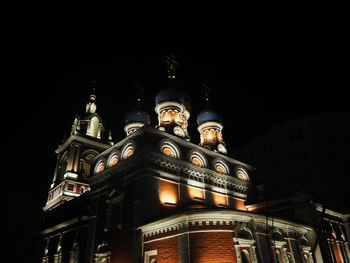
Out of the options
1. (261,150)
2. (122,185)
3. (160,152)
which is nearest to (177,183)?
(160,152)

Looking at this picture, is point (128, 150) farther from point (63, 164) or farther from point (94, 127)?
point (94, 127)

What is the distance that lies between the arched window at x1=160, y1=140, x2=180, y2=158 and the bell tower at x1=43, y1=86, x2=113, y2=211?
14.9 metres

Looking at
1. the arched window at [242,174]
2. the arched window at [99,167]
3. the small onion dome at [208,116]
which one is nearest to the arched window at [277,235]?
the arched window at [242,174]

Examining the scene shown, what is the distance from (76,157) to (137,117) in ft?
31.9

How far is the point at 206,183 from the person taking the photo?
22.4 meters

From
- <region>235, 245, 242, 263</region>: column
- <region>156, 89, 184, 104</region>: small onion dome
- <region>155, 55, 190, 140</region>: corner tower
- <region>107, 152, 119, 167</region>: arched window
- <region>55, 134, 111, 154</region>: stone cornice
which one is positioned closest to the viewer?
<region>235, 245, 242, 263</region>: column

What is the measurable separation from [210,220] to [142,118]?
47.3 feet

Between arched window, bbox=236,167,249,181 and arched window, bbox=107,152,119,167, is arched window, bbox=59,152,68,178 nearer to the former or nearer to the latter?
arched window, bbox=107,152,119,167

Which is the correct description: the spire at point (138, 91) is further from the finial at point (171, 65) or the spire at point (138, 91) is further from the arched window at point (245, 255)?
the arched window at point (245, 255)

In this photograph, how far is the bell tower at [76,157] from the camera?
107 feet

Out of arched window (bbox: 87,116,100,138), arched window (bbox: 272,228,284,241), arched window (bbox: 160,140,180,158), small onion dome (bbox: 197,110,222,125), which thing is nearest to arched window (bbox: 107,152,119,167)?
arched window (bbox: 160,140,180,158)

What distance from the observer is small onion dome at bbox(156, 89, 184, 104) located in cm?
2630

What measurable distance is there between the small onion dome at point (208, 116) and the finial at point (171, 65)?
452 centimetres

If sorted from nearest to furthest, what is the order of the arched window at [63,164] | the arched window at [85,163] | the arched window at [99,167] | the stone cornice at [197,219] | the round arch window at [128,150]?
the stone cornice at [197,219] → the round arch window at [128,150] → the arched window at [99,167] → the arched window at [85,163] → the arched window at [63,164]
